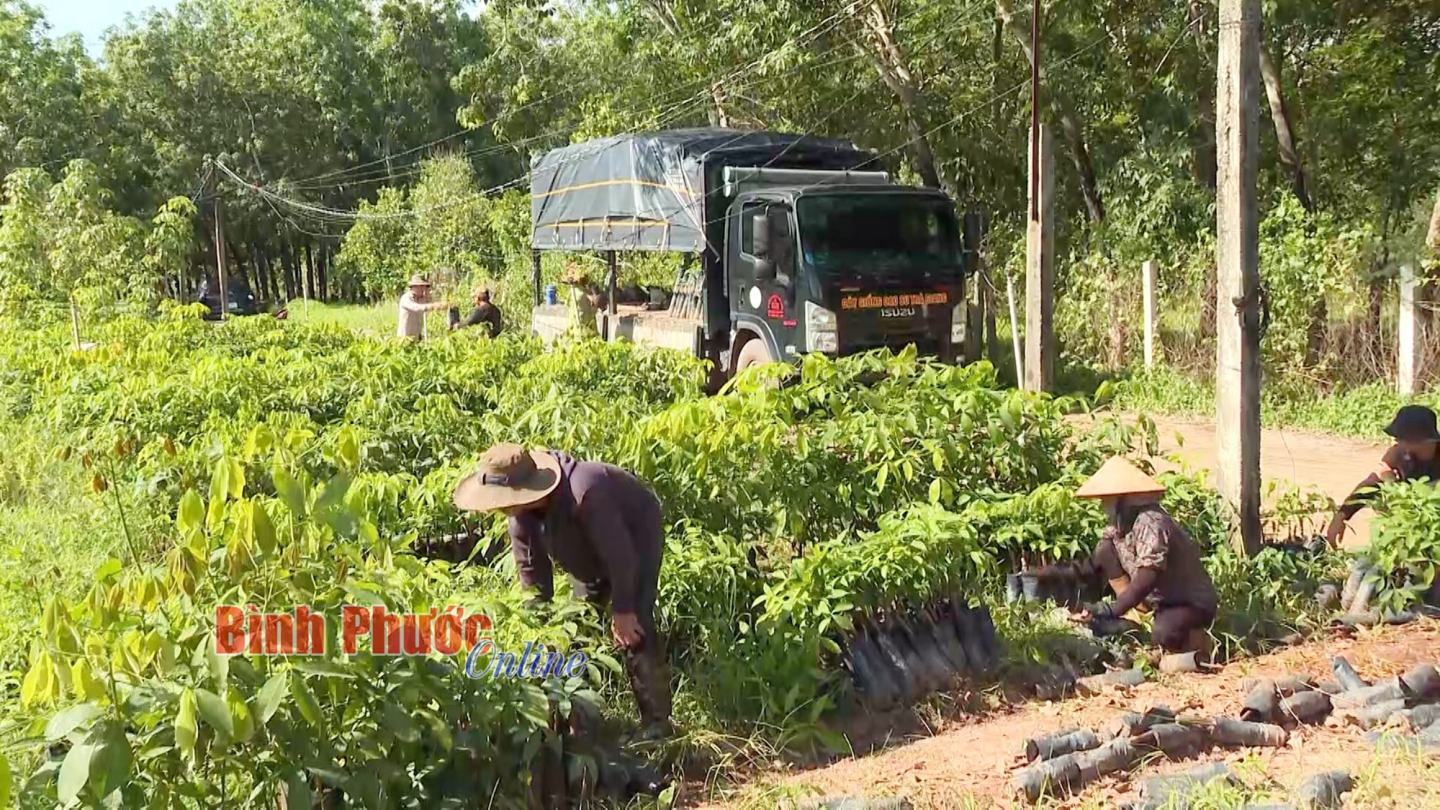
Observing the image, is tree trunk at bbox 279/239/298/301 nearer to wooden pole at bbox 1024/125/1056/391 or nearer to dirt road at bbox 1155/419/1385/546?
wooden pole at bbox 1024/125/1056/391

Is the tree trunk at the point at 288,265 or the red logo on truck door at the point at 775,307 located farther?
the tree trunk at the point at 288,265

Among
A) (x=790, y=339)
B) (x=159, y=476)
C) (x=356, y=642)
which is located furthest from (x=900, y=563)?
(x=790, y=339)

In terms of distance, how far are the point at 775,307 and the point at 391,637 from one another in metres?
7.98

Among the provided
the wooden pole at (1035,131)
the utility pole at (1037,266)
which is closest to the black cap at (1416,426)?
the utility pole at (1037,266)

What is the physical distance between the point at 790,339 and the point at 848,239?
1.02m

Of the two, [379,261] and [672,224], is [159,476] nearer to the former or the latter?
[672,224]

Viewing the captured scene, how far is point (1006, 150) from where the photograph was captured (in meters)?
17.3

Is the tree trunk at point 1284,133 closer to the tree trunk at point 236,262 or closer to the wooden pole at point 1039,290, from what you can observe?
the wooden pole at point 1039,290

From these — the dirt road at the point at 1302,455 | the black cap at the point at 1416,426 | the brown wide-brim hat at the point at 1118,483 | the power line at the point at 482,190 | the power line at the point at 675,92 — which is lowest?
the dirt road at the point at 1302,455

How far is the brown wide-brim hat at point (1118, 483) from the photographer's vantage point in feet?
16.3

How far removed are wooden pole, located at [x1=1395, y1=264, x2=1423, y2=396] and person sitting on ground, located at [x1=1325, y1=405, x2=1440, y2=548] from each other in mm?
5515

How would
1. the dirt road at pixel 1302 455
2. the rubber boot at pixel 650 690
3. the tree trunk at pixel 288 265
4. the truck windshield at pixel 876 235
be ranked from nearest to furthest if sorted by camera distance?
the rubber boot at pixel 650 690 < the dirt road at pixel 1302 455 < the truck windshield at pixel 876 235 < the tree trunk at pixel 288 265

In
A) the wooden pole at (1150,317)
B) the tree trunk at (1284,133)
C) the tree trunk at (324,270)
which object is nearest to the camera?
the tree trunk at (1284,133)

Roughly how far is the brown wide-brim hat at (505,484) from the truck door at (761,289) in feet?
21.4
